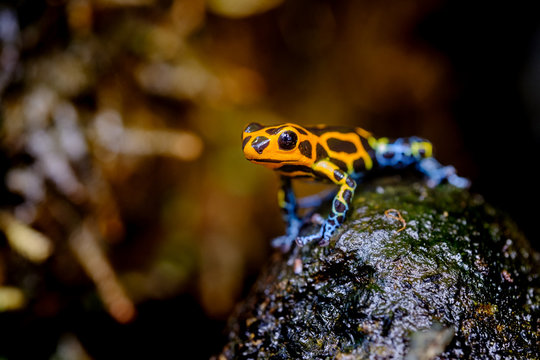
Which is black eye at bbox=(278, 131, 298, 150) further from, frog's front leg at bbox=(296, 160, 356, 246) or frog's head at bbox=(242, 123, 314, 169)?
frog's front leg at bbox=(296, 160, 356, 246)

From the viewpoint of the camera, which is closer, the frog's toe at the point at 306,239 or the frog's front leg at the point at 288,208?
the frog's toe at the point at 306,239

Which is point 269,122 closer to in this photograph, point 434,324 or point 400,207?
point 400,207

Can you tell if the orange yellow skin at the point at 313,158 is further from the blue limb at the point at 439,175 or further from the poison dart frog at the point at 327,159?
the blue limb at the point at 439,175

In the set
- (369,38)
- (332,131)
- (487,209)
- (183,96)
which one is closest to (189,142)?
(183,96)

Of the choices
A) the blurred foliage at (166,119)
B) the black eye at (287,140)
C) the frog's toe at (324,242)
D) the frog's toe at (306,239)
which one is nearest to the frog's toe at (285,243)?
the frog's toe at (306,239)

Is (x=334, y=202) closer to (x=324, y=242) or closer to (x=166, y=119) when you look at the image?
(x=324, y=242)

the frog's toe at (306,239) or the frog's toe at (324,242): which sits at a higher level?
the frog's toe at (324,242)

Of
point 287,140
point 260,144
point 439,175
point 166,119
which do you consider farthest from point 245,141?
point 166,119
